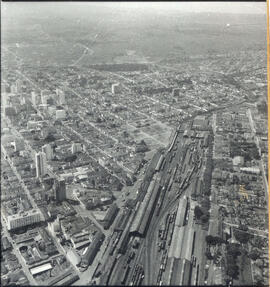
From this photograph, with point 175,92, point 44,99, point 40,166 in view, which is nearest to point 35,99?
point 44,99

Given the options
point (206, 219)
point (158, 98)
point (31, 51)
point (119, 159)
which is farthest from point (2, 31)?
Answer: point (206, 219)

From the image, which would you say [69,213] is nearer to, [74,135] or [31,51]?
[74,135]

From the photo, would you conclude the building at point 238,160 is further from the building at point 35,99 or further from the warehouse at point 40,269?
the building at point 35,99

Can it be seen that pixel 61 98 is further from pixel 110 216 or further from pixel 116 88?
pixel 110 216

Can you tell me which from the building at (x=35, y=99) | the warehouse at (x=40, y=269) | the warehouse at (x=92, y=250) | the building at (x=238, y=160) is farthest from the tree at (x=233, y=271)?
the building at (x=35, y=99)

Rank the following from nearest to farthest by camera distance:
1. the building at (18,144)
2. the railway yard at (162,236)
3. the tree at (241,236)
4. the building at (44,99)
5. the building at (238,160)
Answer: the railway yard at (162,236), the tree at (241,236), the building at (238,160), the building at (18,144), the building at (44,99)

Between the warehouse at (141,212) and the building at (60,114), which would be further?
the building at (60,114)

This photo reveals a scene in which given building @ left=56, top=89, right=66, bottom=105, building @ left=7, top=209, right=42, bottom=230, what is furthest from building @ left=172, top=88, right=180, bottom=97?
building @ left=7, top=209, right=42, bottom=230
